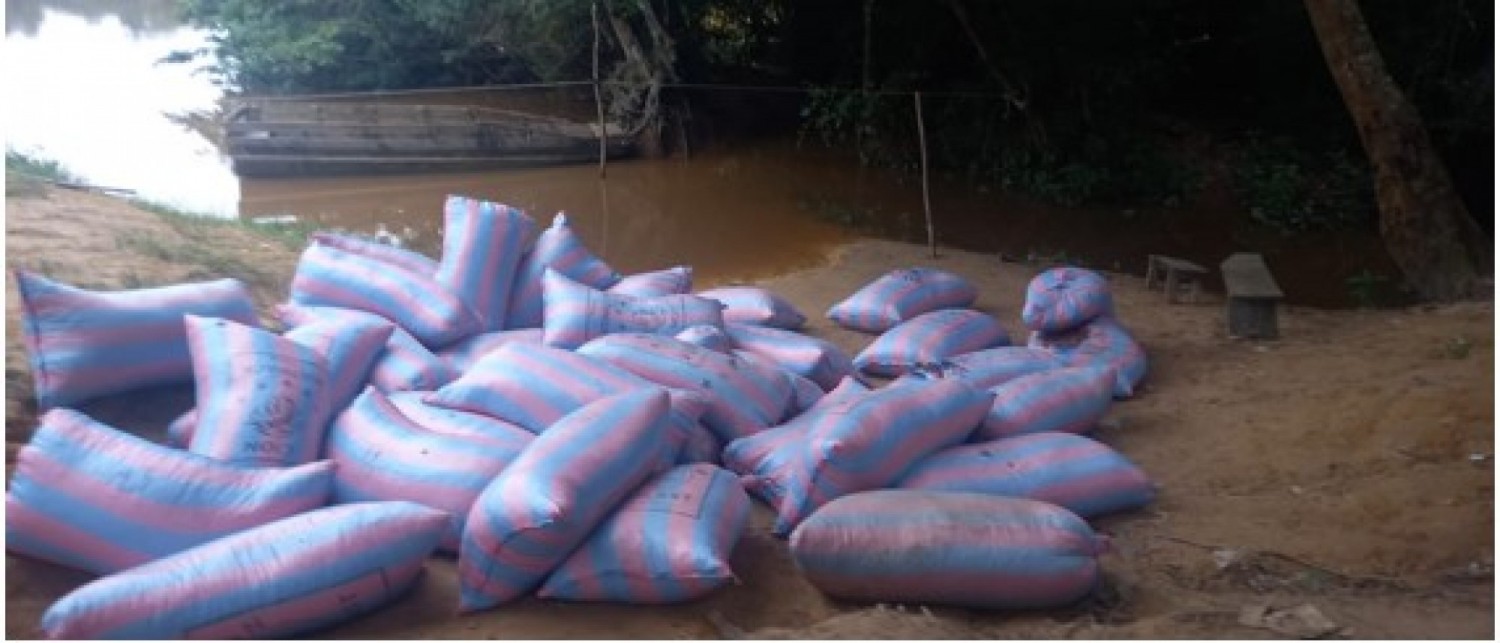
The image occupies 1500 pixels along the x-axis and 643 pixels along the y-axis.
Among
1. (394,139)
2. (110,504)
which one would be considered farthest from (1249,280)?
(394,139)

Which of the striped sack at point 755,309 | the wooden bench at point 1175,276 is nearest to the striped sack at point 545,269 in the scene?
the striped sack at point 755,309

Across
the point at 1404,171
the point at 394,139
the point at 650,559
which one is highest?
the point at 1404,171

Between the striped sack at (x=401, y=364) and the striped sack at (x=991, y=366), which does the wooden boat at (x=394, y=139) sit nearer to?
the striped sack at (x=401, y=364)

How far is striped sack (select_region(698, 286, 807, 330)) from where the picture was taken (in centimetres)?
574

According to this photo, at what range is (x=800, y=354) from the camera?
193 inches

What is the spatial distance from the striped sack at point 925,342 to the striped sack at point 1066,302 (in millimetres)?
236

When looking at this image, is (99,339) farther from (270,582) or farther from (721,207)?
(721,207)

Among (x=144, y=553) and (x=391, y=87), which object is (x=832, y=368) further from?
(x=391, y=87)

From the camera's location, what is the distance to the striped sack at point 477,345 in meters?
4.49

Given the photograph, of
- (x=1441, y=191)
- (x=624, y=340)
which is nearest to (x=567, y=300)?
(x=624, y=340)

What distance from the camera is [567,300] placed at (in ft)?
15.5

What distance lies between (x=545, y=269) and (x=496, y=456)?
76.8 inches

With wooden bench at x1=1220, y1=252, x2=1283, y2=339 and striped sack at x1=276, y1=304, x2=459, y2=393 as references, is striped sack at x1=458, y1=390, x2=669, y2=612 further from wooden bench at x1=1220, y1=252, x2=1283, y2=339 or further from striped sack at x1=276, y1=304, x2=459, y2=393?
wooden bench at x1=1220, y1=252, x2=1283, y2=339

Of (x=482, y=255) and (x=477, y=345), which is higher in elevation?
(x=482, y=255)
